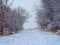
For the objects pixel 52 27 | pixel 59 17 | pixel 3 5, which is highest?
pixel 3 5

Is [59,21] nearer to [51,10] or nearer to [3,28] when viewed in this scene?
[51,10]

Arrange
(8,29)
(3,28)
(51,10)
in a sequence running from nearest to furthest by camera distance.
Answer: (3,28) → (8,29) → (51,10)

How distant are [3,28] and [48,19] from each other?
1042cm

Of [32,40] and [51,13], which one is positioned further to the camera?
[51,13]

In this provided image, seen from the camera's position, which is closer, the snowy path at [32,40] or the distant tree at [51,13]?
the snowy path at [32,40]

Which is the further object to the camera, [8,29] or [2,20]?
[8,29]

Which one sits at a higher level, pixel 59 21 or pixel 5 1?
pixel 5 1

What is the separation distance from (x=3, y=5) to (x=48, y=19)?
11.6 meters

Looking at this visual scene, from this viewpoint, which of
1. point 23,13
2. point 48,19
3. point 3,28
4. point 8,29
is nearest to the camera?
point 3,28

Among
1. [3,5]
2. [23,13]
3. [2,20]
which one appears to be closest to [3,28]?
[2,20]

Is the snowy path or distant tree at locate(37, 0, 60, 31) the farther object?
distant tree at locate(37, 0, 60, 31)

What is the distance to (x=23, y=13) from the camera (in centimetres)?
5972

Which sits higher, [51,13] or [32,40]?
[51,13]

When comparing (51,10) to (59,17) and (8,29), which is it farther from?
(8,29)
